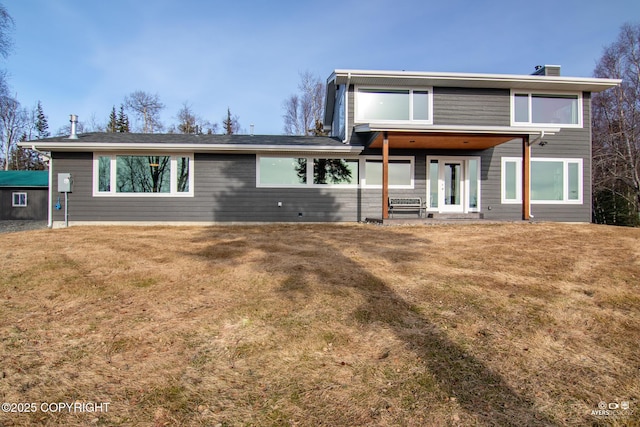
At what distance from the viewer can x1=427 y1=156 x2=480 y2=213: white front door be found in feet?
38.5

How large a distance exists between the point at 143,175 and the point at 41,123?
1681 inches

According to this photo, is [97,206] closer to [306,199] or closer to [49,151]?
[49,151]

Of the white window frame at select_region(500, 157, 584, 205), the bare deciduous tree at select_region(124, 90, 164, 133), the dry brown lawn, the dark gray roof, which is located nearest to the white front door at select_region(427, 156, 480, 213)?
the white window frame at select_region(500, 157, 584, 205)

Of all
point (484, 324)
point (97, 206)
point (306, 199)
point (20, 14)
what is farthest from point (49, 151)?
point (484, 324)

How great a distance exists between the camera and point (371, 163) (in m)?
11.5

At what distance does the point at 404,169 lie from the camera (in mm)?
11625

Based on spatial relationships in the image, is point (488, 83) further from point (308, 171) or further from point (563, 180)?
point (308, 171)

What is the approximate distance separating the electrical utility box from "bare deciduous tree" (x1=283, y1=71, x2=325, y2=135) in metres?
20.9

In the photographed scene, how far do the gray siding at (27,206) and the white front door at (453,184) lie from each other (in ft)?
72.6

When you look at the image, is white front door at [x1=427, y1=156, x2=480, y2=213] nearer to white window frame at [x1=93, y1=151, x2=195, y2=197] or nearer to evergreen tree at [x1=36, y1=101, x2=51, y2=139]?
white window frame at [x1=93, y1=151, x2=195, y2=197]

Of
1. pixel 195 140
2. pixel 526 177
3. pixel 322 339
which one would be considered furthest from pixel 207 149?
pixel 526 177

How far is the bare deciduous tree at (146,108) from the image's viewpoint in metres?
34.5

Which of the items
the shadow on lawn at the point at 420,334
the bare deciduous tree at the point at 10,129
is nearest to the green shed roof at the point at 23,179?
the bare deciduous tree at the point at 10,129

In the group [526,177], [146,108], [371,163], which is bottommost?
[526,177]
